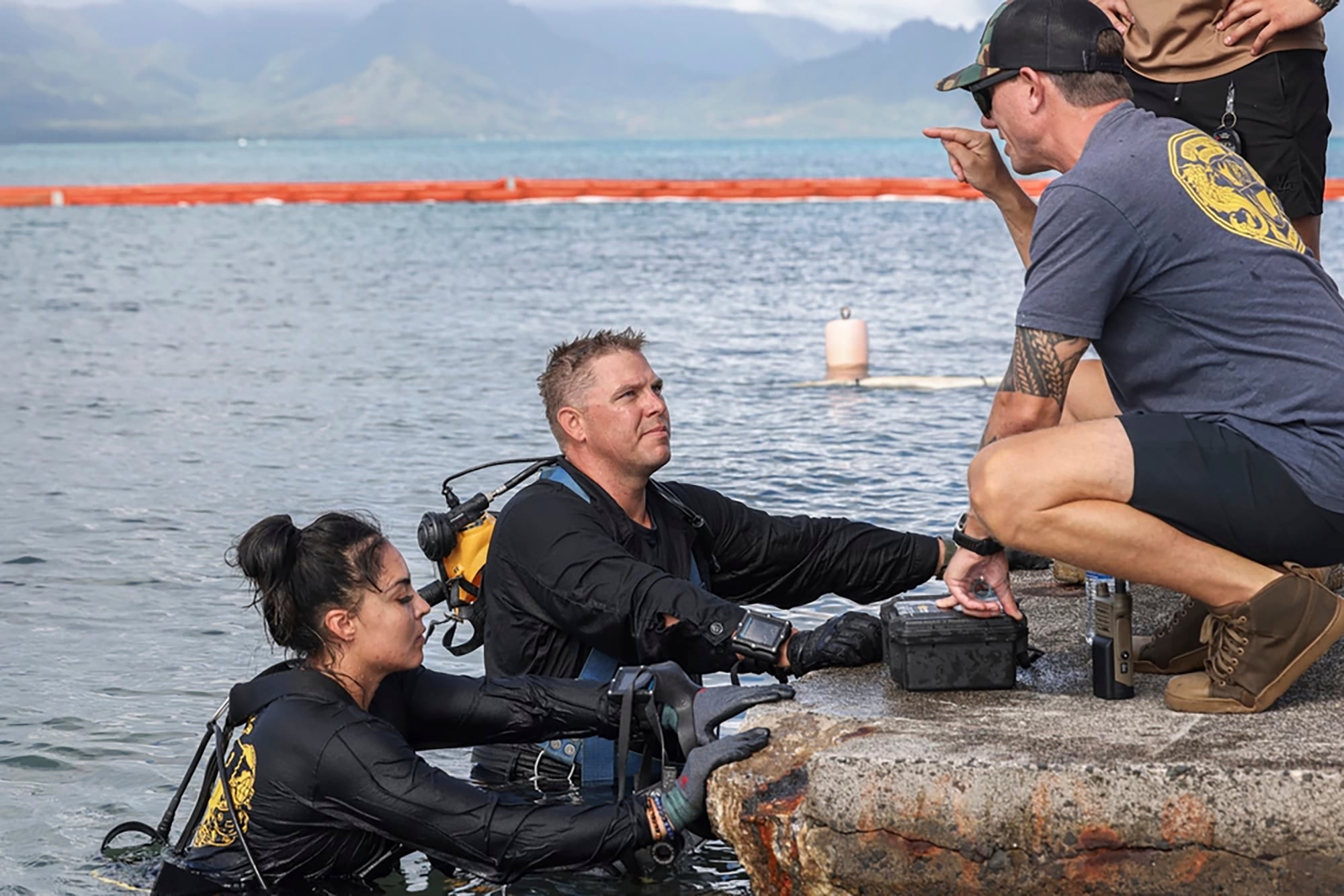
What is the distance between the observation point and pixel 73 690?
21.4 feet

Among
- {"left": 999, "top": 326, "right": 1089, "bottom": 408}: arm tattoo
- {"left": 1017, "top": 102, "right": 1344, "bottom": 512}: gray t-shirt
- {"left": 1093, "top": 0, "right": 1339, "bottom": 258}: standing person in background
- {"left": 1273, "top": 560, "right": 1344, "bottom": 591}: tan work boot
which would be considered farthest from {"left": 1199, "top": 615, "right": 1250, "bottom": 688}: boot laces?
{"left": 1093, "top": 0, "right": 1339, "bottom": 258}: standing person in background

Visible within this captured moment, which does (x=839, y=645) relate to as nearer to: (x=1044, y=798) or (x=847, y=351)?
(x=1044, y=798)

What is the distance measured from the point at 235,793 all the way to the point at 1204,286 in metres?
2.52

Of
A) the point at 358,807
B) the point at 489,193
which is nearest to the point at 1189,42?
the point at 358,807

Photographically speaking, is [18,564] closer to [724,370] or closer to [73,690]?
[73,690]

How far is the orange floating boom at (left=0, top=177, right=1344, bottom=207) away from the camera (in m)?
48.4

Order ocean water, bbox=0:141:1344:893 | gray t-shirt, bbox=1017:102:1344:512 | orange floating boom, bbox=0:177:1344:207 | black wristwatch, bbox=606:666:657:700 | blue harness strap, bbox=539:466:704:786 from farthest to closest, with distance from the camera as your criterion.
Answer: orange floating boom, bbox=0:177:1344:207, ocean water, bbox=0:141:1344:893, blue harness strap, bbox=539:466:704:786, black wristwatch, bbox=606:666:657:700, gray t-shirt, bbox=1017:102:1344:512

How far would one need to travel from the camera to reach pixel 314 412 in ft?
44.6

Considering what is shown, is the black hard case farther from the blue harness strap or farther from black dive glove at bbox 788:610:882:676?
the blue harness strap

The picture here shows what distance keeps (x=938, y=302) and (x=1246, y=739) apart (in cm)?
1933

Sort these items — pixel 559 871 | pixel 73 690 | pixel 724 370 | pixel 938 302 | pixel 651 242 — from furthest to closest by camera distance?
pixel 651 242 → pixel 938 302 → pixel 724 370 → pixel 73 690 → pixel 559 871

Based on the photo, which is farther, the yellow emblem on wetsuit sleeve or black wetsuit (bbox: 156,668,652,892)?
the yellow emblem on wetsuit sleeve

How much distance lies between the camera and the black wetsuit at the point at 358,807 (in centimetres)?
389

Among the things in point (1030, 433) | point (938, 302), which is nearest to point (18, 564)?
point (1030, 433)
